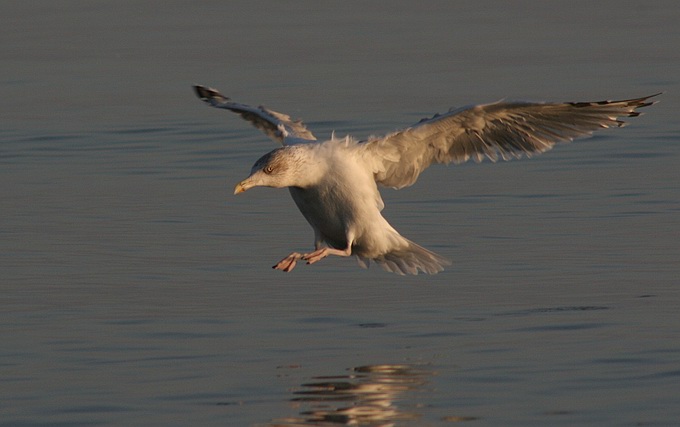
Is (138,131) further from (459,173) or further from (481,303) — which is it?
(481,303)

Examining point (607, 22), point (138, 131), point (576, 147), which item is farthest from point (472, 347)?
point (607, 22)

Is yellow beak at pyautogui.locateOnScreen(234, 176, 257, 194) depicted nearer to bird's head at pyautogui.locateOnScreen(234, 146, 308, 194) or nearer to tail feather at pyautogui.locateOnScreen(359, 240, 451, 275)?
bird's head at pyautogui.locateOnScreen(234, 146, 308, 194)

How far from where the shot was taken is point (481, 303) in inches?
420

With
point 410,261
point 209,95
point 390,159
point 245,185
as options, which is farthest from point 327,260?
point 209,95

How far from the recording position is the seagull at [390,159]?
35.1ft

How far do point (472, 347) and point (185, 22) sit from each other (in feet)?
52.6

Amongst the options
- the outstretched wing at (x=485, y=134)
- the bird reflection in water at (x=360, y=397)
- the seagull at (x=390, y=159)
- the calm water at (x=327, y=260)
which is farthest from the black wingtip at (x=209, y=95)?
the bird reflection in water at (x=360, y=397)

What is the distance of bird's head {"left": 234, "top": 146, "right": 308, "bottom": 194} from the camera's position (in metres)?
10.6

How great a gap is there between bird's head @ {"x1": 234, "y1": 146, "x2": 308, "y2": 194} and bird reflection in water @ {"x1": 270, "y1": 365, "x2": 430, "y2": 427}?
1797 millimetres

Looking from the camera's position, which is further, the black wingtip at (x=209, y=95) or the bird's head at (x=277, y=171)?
the black wingtip at (x=209, y=95)

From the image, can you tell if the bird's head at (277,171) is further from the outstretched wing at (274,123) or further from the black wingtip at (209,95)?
the black wingtip at (209,95)

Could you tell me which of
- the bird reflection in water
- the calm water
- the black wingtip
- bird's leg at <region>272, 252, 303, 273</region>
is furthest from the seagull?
the black wingtip

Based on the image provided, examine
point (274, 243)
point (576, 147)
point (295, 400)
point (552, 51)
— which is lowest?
point (295, 400)

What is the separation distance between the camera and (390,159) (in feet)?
36.9
